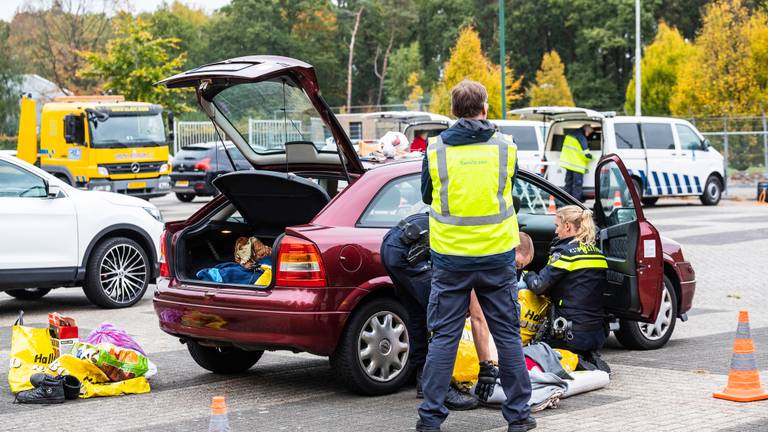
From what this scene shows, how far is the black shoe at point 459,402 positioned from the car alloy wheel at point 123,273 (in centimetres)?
610

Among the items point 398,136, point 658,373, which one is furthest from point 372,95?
point 658,373

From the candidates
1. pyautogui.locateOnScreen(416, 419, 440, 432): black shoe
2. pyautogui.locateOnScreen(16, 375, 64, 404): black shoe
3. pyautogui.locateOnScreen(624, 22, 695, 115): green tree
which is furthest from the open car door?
pyautogui.locateOnScreen(624, 22, 695, 115): green tree

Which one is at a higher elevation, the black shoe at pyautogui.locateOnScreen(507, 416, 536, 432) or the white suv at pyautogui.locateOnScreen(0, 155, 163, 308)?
the white suv at pyautogui.locateOnScreen(0, 155, 163, 308)

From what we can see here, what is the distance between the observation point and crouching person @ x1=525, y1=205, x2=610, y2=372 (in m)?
7.88

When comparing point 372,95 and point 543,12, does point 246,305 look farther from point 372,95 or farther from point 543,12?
point 372,95

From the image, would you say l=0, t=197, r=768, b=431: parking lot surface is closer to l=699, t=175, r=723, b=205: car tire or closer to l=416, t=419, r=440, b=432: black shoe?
l=416, t=419, r=440, b=432: black shoe

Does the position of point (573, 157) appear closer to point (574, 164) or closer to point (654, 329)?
point (574, 164)

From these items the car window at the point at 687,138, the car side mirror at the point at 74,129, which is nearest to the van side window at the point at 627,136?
the car window at the point at 687,138

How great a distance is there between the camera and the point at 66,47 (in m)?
68.4

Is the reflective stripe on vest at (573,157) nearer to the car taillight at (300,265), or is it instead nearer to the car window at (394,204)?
the car window at (394,204)

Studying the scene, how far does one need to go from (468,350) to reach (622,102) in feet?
235

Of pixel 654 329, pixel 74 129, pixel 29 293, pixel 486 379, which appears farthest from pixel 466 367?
pixel 74 129

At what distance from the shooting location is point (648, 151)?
25.3 m

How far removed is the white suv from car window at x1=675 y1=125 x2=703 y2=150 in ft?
52.9
